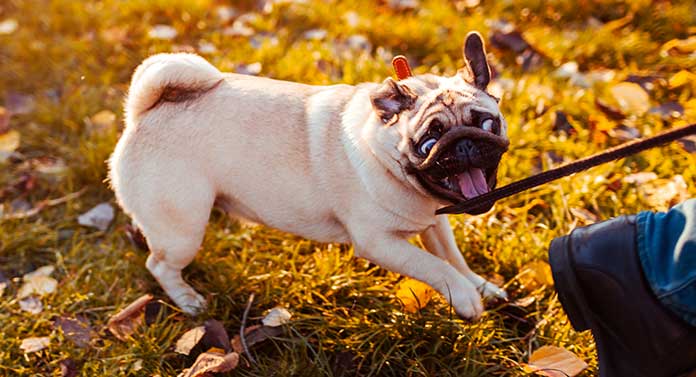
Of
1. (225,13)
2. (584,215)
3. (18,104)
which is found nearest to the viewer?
(584,215)

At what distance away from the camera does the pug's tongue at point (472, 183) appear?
1956mm

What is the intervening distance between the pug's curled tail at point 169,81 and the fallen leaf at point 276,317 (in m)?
0.76

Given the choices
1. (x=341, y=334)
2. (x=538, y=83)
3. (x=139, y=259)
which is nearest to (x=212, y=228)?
(x=139, y=259)

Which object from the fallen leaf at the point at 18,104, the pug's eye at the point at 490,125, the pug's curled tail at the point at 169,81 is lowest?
the fallen leaf at the point at 18,104

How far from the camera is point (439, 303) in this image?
7.68 feet

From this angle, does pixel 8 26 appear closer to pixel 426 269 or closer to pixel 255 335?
pixel 255 335

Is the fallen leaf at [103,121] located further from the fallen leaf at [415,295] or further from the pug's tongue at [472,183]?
the pug's tongue at [472,183]

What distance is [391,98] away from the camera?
203 cm

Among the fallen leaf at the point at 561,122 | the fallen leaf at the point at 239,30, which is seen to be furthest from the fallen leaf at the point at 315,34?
the fallen leaf at the point at 561,122

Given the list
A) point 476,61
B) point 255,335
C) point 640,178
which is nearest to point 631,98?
point 640,178

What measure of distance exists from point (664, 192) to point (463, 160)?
122cm

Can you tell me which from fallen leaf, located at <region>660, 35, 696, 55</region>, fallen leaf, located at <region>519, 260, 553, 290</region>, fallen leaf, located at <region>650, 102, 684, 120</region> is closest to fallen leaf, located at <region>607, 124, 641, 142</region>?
fallen leaf, located at <region>650, 102, 684, 120</region>

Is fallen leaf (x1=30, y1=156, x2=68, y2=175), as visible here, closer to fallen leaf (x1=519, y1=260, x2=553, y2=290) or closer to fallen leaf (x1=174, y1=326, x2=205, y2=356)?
fallen leaf (x1=174, y1=326, x2=205, y2=356)

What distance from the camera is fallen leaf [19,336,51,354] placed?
238cm
